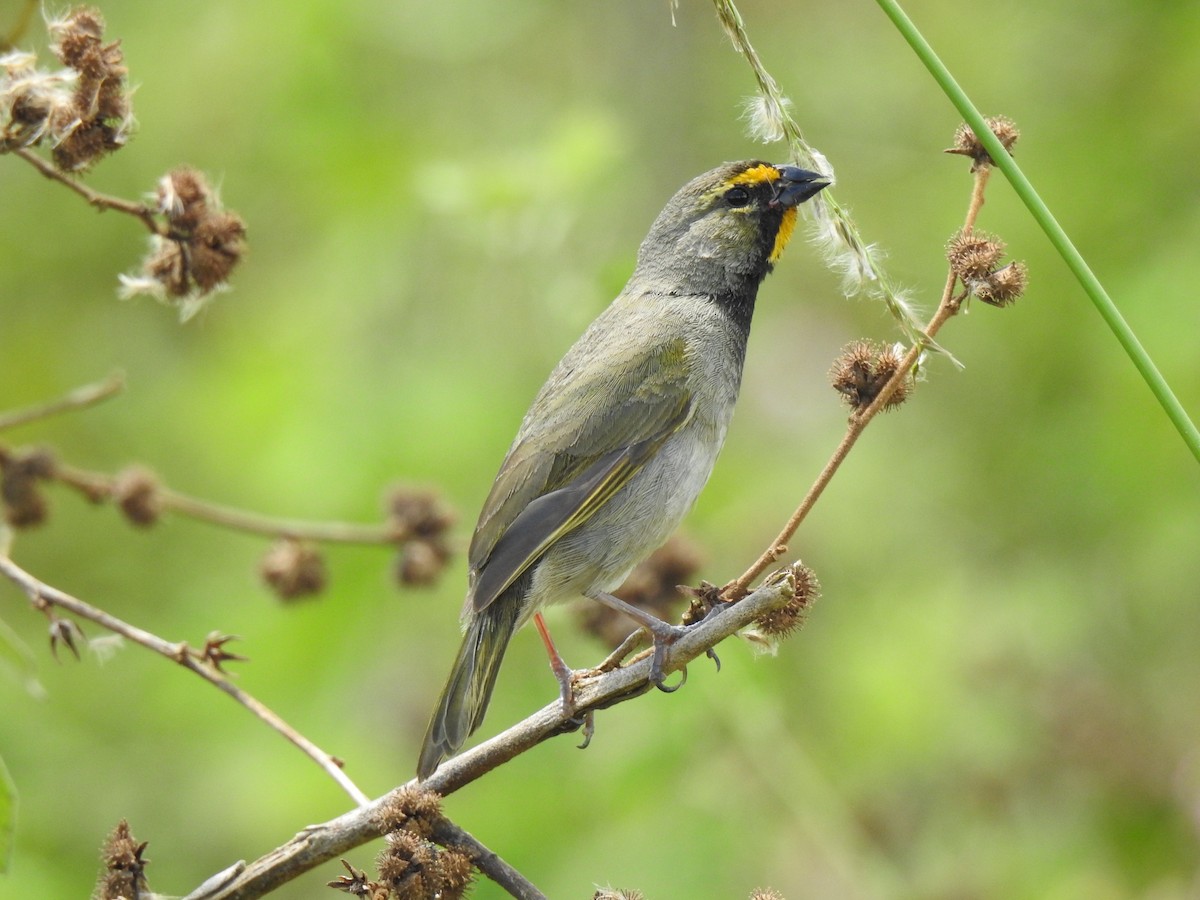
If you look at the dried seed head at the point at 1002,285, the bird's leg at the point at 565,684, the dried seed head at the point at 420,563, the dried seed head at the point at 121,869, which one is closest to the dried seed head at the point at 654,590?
the bird's leg at the point at 565,684

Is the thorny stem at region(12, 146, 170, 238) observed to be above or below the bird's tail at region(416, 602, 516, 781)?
above

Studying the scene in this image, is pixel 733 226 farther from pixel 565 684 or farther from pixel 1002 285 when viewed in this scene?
pixel 1002 285

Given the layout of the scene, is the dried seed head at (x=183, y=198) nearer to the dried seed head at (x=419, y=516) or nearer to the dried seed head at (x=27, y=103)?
the dried seed head at (x=27, y=103)

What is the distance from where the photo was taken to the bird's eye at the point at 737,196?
4492 millimetres

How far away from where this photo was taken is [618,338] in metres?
4.29

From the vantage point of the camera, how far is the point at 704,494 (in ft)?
18.8

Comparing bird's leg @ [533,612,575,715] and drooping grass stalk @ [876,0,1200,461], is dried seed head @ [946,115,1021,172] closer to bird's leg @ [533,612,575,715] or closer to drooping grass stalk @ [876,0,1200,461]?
drooping grass stalk @ [876,0,1200,461]

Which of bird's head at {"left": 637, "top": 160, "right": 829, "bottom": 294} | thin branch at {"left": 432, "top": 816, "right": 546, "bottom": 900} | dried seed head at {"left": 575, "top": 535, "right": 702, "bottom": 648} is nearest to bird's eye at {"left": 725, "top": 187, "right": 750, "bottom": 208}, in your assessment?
bird's head at {"left": 637, "top": 160, "right": 829, "bottom": 294}

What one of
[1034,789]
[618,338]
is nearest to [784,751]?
[1034,789]

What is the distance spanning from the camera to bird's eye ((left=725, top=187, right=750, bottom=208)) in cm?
449

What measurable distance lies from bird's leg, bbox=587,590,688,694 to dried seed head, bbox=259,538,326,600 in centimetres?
76

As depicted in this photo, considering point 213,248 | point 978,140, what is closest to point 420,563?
point 213,248

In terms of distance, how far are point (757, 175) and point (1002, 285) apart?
219cm

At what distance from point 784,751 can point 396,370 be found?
273 centimetres
